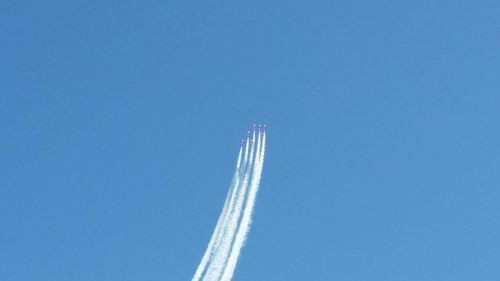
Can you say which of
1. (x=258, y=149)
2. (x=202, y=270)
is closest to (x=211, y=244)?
(x=202, y=270)

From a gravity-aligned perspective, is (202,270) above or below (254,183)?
below

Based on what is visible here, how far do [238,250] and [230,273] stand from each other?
1917 mm

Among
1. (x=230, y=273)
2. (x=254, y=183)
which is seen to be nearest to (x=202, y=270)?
(x=230, y=273)

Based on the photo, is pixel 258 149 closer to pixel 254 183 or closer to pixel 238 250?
pixel 254 183

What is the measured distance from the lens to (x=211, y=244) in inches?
3605

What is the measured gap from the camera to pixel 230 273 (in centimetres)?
8956

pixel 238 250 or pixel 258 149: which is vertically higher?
pixel 258 149

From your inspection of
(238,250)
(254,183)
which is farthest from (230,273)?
(254,183)

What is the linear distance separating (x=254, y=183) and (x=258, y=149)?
302cm

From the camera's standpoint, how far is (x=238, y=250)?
90188 mm

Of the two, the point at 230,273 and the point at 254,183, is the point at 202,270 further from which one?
the point at 254,183

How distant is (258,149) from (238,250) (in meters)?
8.86

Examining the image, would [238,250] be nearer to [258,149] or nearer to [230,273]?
[230,273]

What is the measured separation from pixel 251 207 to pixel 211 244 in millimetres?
4277
